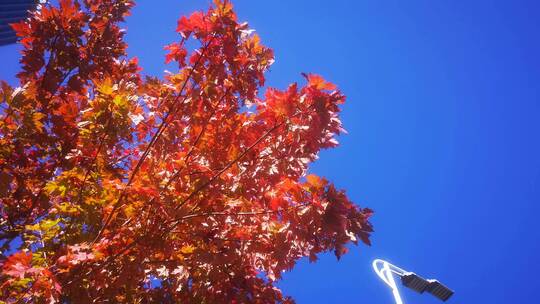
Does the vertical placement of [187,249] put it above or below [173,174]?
below

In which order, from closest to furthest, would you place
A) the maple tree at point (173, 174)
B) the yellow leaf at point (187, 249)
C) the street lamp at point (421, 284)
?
the maple tree at point (173, 174), the yellow leaf at point (187, 249), the street lamp at point (421, 284)

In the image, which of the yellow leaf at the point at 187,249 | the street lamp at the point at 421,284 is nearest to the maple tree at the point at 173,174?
the yellow leaf at the point at 187,249

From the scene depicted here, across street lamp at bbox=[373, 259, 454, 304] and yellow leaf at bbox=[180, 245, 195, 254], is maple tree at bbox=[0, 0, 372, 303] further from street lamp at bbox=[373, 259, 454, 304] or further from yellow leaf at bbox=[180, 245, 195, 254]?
street lamp at bbox=[373, 259, 454, 304]

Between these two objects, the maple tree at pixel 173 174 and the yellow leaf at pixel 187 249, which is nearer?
the maple tree at pixel 173 174

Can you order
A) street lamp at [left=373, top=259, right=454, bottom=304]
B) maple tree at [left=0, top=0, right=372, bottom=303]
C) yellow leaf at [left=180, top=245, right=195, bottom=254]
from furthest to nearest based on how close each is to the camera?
street lamp at [left=373, top=259, right=454, bottom=304], yellow leaf at [left=180, top=245, right=195, bottom=254], maple tree at [left=0, top=0, right=372, bottom=303]

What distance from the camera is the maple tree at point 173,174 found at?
3.35 meters

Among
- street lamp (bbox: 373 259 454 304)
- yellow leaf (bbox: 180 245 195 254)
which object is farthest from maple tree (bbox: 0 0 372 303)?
street lamp (bbox: 373 259 454 304)

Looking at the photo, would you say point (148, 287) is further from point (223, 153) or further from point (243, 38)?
point (243, 38)

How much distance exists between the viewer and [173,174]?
3.78 metres

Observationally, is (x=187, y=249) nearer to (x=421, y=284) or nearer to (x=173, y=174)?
(x=173, y=174)

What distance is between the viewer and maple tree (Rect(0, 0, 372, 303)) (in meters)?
3.35

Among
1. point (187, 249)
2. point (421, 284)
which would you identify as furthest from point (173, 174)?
point (421, 284)

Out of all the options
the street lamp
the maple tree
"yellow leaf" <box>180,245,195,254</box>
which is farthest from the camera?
the street lamp

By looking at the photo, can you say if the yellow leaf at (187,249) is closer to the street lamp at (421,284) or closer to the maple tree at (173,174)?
the maple tree at (173,174)
